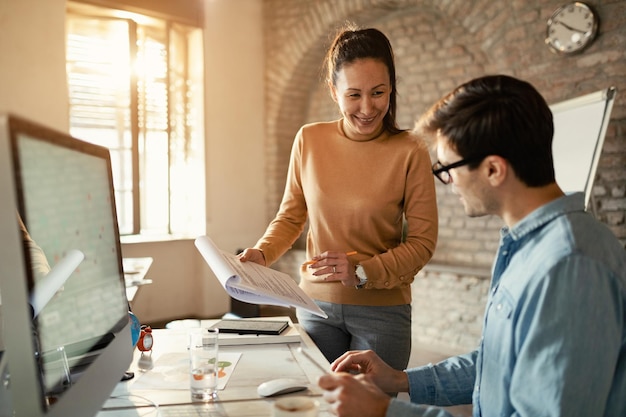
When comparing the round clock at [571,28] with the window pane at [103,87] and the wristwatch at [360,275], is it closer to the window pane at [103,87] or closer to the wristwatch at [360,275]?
the wristwatch at [360,275]

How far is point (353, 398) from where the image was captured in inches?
38.7

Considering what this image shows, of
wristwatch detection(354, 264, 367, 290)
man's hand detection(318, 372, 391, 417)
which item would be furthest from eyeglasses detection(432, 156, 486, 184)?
wristwatch detection(354, 264, 367, 290)

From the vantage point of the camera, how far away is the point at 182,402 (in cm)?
123

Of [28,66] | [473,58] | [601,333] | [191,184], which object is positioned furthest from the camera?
[191,184]

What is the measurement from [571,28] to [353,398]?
359cm

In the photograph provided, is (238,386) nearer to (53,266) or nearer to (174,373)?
(174,373)

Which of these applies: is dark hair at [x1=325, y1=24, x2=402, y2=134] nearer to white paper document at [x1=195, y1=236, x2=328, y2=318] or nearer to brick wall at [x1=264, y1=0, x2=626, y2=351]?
white paper document at [x1=195, y1=236, x2=328, y2=318]

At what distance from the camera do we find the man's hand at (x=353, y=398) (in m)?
0.98

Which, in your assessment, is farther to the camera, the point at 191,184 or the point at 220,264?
the point at 191,184

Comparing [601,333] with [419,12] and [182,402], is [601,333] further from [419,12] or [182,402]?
[419,12]

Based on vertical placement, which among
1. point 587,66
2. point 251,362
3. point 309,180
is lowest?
point 251,362

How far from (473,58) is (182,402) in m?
4.30

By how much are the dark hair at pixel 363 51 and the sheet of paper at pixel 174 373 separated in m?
0.88

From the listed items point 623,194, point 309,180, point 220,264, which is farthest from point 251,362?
point 623,194
